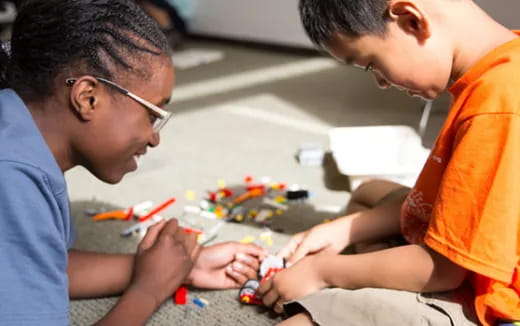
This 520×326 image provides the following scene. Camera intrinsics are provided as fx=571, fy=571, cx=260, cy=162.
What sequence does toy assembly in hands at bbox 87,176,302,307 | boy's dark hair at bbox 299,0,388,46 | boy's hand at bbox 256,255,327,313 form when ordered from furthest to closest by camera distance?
toy assembly in hands at bbox 87,176,302,307
boy's hand at bbox 256,255,327,313
boy's dark hair at bbox 299,0,388,46


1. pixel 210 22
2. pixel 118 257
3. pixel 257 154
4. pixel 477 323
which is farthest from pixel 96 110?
pixel 210 22

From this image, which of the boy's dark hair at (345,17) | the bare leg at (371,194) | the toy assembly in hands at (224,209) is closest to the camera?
the boy's dark hair at (345,17)

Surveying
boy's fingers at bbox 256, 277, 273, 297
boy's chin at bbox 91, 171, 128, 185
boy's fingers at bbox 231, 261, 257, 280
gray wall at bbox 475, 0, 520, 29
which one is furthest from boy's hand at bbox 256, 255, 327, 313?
gray wall at bbox 475, 0, 520, 29

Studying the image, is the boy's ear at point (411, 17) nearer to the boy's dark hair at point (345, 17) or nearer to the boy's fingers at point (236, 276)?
the boy's dark hair at point (345, 17)

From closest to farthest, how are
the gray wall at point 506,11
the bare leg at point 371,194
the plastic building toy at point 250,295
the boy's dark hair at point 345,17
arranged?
the boy's dark hair at point 345,17 < the plastic building toy at point 250,295 < the bare leg at point 371,194 < the gray wall at point 506,11

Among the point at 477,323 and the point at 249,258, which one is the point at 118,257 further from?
the point at 477,323

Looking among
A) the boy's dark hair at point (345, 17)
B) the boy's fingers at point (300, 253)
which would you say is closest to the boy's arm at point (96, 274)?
the boy's fingers at point (300, 253)

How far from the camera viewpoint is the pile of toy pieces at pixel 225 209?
1309mm

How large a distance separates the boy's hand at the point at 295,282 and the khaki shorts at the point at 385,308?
0.03 m

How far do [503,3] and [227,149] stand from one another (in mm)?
892

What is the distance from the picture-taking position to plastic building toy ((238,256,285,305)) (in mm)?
1021

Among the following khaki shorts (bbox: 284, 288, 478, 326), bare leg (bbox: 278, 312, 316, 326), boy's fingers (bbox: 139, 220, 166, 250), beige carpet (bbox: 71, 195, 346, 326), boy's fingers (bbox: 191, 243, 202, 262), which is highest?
boy's fingers (bbox: 139, 220, 166, 250)

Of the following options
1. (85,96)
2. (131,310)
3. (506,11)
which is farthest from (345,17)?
(506,11)

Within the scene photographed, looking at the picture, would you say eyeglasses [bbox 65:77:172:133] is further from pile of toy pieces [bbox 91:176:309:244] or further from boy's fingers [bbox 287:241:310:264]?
pile of toy pieces [bbox 91:176:309:244]
